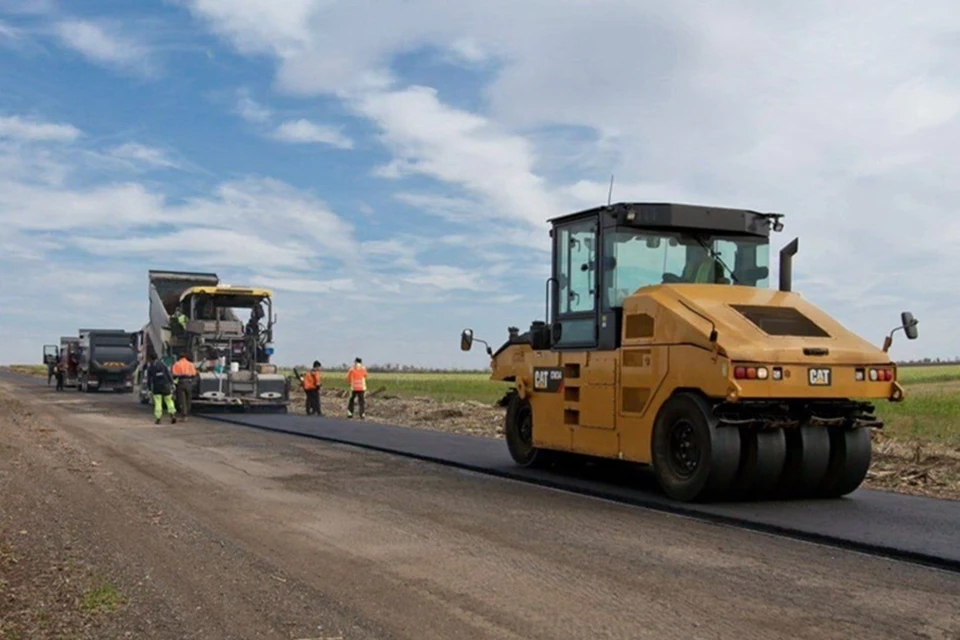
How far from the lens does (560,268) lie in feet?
38.1

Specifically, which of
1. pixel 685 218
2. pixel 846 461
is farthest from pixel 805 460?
pixel 685 218

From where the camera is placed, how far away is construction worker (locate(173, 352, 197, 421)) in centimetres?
2258

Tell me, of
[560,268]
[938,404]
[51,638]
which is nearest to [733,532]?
[560,268]

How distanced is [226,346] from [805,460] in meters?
18.4

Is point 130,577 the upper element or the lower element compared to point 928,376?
lower

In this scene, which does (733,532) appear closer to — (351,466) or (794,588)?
(794,588)

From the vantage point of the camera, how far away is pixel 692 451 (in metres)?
9.48

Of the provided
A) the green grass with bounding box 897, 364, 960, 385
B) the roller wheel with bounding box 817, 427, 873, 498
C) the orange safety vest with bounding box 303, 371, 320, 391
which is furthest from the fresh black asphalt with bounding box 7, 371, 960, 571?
the green grass with bounding box 897, 364, 960, 385

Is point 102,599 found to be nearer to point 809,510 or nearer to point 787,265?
point 809,510

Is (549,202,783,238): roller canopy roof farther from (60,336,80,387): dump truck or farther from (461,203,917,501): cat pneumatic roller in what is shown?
(60,336,80,387): dump truck

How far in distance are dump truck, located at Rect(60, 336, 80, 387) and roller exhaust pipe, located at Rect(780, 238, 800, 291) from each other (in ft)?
120

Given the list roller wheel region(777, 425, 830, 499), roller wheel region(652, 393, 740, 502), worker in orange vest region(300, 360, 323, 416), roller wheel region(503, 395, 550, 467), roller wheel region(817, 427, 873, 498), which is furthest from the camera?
worker in orange vest region(300, 360, 323, 416)

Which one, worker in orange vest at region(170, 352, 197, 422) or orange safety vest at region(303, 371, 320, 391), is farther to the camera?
orange safety vest at region(303, 371, 320, 391)

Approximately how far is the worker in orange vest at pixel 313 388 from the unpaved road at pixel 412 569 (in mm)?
14005
